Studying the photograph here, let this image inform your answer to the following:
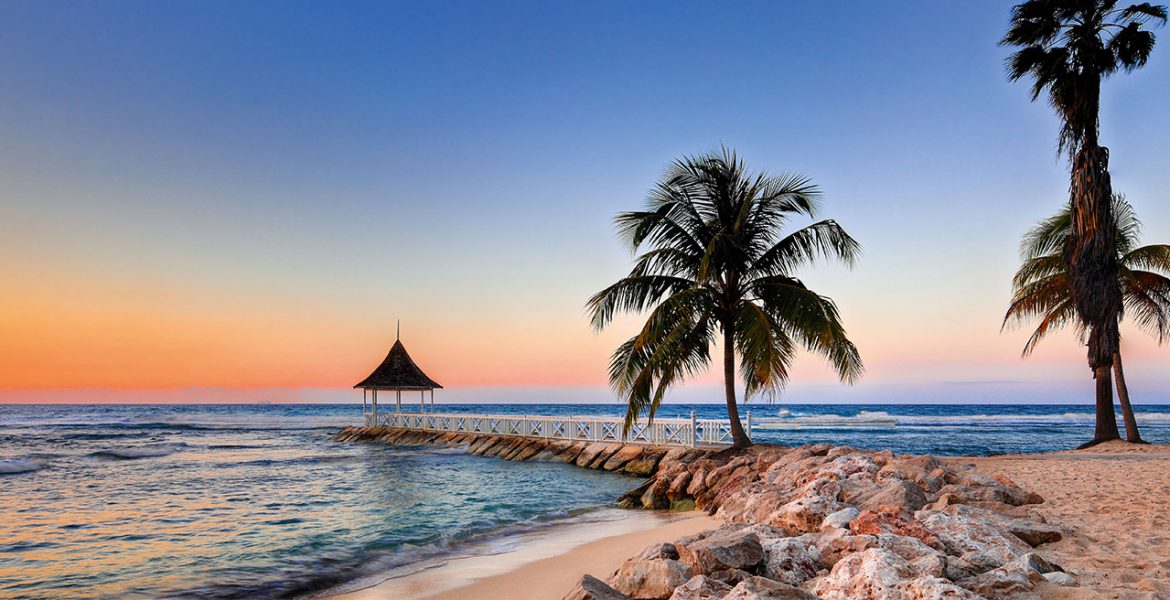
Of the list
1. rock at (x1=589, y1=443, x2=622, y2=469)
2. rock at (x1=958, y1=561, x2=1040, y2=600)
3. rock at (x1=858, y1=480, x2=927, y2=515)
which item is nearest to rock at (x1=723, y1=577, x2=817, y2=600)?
Result: rock at (x1=958, y1=561, x2=1040, y2=600)

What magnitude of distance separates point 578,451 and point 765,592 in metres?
19.1

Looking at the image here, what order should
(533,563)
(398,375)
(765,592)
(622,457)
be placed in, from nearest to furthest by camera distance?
1. (765,592)
2. (533,563)
3. (622,457)
4. (398,375)

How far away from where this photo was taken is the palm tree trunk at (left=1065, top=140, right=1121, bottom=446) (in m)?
16.0

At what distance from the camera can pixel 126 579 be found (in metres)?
8.81

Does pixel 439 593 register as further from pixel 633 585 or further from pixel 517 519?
pixel 517 519

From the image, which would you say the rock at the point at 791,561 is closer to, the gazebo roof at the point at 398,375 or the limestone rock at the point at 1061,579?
the limestone rock at the point at 1061,579

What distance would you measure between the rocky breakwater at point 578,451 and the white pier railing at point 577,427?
43cm

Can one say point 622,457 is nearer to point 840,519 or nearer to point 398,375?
point 840,519

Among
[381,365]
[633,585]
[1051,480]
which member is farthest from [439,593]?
[381,365]

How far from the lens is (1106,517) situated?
7109 mm

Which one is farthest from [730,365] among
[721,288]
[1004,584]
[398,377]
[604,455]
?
[398,377]

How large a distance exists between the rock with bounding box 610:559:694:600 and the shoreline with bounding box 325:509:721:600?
1288 mm

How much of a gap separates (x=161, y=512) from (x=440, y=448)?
16687 mm

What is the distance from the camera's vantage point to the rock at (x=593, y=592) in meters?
5.15
